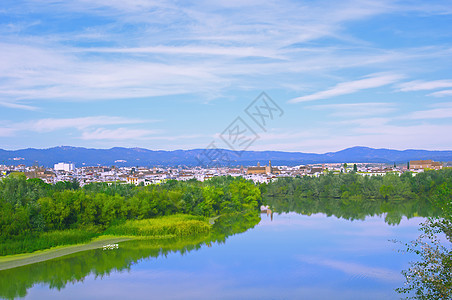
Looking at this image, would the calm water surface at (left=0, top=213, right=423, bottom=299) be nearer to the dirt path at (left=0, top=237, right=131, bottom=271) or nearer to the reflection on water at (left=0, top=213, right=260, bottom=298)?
the reflection on water at (left=0, top=213, right=260, bottom=298)

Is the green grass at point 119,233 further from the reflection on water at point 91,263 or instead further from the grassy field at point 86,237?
the reflection on water at point 91,263

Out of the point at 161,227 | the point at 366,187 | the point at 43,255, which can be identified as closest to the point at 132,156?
the point at 366,187

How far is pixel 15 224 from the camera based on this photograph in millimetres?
17422

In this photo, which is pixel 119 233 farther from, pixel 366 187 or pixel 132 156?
pixel 132 156

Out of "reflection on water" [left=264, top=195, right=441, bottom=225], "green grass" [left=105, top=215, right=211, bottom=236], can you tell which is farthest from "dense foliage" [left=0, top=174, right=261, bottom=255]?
"reflection on water" [left=264, top=195, right=441, bottom=225]

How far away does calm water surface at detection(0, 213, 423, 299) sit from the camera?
43.4ft

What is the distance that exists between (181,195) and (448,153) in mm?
188576

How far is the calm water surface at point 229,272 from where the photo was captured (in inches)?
520

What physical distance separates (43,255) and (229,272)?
6.84 metres

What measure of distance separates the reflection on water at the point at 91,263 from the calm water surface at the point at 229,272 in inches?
1.1

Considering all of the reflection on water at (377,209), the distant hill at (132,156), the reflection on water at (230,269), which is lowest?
the reflection on water at (377,209)

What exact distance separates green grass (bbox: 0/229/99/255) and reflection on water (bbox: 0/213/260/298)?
1257 mm

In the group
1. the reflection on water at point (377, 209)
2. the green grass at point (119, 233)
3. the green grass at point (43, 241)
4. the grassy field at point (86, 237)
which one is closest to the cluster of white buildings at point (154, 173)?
the reflection on water at point (377, 209)

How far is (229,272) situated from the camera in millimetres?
15539
